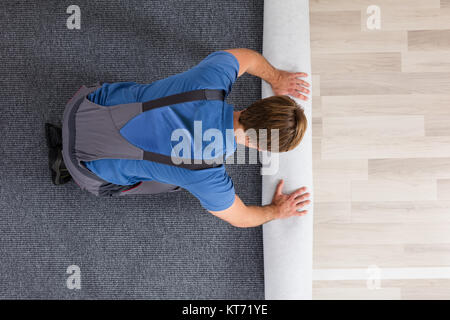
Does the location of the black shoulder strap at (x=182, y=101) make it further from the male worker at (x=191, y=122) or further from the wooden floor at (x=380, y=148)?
the wooden floor at (x=380, y=148)

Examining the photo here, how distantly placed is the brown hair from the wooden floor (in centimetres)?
49

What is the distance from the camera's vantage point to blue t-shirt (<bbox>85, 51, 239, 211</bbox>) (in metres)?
0.75

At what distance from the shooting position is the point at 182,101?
751 millimetres

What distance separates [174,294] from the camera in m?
1.28

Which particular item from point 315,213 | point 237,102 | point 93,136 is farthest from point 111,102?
point 315,213

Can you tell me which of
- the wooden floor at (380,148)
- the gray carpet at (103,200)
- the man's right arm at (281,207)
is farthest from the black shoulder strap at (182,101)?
the wooden floor at (380,148)

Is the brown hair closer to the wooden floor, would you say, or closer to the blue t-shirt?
the blue t-shirt

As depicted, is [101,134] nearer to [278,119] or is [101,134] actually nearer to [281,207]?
[278,119]

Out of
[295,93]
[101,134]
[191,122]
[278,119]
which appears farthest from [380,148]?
[101,134]

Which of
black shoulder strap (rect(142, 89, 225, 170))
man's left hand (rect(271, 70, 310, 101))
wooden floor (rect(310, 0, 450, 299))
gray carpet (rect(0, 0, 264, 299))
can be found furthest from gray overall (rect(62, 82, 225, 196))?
wooden floor (rect(310, 0, 450, 299))

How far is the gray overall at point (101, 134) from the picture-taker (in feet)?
2.50

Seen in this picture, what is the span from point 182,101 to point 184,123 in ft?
0.18

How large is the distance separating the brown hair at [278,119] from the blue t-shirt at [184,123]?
0.06 metres

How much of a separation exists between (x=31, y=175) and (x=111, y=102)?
2.20 feet
